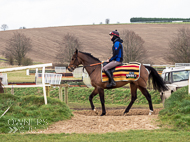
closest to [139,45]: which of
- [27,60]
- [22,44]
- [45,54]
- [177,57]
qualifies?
[177,57]

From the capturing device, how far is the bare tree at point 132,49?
47969 mm

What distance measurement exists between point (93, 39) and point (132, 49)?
119 feet

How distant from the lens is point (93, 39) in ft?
276

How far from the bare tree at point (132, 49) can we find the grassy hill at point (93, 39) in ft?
48.9

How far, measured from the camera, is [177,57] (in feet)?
155

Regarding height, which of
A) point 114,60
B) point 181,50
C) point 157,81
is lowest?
point 181,50

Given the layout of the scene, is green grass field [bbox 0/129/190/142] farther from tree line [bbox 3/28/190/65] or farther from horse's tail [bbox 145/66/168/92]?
tree line [bbox 3/28/190/65]

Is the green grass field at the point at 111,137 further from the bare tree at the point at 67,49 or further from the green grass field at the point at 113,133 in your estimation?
the bare tree at the point at 67,49

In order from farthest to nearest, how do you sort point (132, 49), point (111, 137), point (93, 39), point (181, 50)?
1. point (93, 39)
2. point (132, 49)
3. point (181, 50)
4. point (111, 137)

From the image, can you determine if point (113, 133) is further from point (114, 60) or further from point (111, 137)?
point (114, 60)

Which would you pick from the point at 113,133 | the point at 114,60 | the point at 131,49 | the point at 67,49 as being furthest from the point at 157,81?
the point at 67,49

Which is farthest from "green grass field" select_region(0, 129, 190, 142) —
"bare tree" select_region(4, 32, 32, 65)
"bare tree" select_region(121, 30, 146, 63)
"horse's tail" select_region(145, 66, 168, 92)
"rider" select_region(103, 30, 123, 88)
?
"bare tree" select_region(4, 32, 32, 65)

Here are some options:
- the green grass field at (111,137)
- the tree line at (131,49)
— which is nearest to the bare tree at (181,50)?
the tree line at (131,49)

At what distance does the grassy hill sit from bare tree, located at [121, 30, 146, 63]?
14.9 metres
